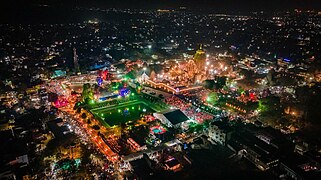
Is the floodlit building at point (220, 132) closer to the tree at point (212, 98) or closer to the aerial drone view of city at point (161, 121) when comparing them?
the aerial drone view of city at point (161, 121)

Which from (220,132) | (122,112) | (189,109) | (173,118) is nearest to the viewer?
(220,132)

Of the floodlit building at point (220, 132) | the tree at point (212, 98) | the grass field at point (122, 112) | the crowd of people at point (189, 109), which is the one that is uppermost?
the floodlit building at point (220, 132)

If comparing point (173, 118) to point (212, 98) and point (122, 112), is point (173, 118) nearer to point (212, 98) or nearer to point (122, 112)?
point (122, 112)

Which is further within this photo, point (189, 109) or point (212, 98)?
point (212, 98)

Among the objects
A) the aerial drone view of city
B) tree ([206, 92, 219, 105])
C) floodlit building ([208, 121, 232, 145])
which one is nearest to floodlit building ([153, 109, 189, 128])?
the aerial drone view of city

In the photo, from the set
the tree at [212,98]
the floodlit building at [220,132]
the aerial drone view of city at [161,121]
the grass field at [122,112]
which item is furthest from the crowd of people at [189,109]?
the floodlit building at [220,132]

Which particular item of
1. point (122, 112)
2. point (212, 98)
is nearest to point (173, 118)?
point (122, 112)

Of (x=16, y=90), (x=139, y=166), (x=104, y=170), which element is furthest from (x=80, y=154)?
(x=16, y=90)

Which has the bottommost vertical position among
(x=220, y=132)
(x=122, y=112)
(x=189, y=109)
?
(x=122, y=112)
